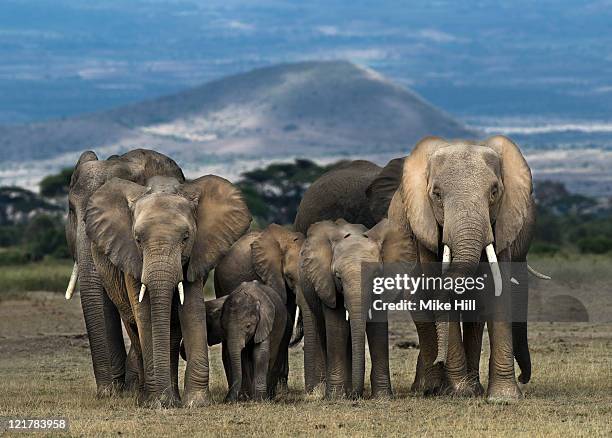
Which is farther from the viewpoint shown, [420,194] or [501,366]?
[420,194]

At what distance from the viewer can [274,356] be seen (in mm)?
15773

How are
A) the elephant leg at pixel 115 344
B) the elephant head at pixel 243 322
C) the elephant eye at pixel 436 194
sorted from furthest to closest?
the elephant leg at pixel 115 344, the elephant head at pixel 243 322, the elephant eye at pixel 436 194

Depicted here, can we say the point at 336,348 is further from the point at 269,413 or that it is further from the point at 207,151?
the point at 207,151

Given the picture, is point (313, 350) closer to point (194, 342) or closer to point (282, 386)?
point (282, 386)

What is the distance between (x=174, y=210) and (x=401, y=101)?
183 meters

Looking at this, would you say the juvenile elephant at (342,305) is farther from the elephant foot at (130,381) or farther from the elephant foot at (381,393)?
the elephant foot at (130,381)

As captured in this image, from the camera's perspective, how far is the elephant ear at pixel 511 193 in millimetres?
14445

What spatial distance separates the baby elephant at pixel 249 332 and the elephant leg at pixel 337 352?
1.76 feet

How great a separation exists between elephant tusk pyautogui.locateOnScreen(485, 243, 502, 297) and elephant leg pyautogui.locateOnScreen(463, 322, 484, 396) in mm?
1027

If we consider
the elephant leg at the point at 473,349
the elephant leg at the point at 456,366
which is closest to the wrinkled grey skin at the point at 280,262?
the elephant leg at the point at 473,349

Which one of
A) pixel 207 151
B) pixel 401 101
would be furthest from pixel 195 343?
pixel 401 101

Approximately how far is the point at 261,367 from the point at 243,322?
0.42 meters

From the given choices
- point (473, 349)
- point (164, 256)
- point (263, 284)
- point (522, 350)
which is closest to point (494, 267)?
point (473, 349)

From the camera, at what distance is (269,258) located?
16.9 m
